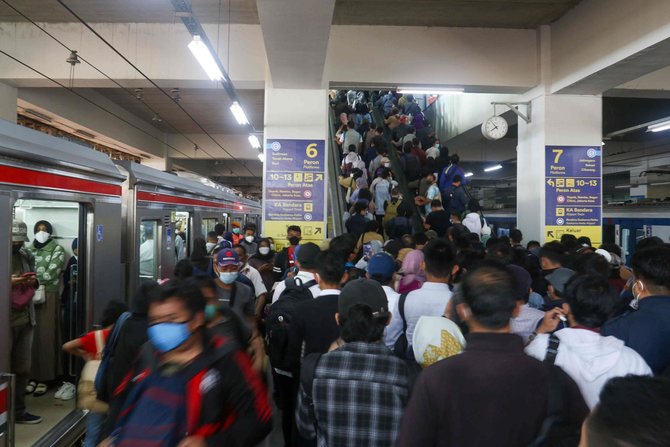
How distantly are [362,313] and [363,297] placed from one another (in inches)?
7.7

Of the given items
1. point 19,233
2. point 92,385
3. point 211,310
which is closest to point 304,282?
point 211,310

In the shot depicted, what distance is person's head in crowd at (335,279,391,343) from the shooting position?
190 cm

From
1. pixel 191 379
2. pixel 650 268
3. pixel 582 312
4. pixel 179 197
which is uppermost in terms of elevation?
pixel 179 197

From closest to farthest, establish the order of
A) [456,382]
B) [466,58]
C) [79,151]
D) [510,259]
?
[456,382], [510,259], [79,151], [466,58]

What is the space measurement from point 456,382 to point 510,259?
2440mm

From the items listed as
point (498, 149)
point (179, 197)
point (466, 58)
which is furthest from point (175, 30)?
point (498, 149)

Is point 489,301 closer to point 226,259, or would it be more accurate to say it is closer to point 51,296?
point 226,259

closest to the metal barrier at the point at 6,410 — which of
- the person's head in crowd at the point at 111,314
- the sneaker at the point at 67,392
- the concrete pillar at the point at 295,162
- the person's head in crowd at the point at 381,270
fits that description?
the person's head in crowd at the point at 111,314

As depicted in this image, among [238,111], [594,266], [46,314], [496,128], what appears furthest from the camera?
[496,128]

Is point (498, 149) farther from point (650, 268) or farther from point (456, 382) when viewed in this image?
point (456, 382)

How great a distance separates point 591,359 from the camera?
1714 mm

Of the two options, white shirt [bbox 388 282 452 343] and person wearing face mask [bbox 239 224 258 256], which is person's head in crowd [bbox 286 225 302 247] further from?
white shirt [bbox 388 282 452 343]

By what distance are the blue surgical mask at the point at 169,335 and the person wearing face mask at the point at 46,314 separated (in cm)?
376

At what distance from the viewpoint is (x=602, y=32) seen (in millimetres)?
5773
